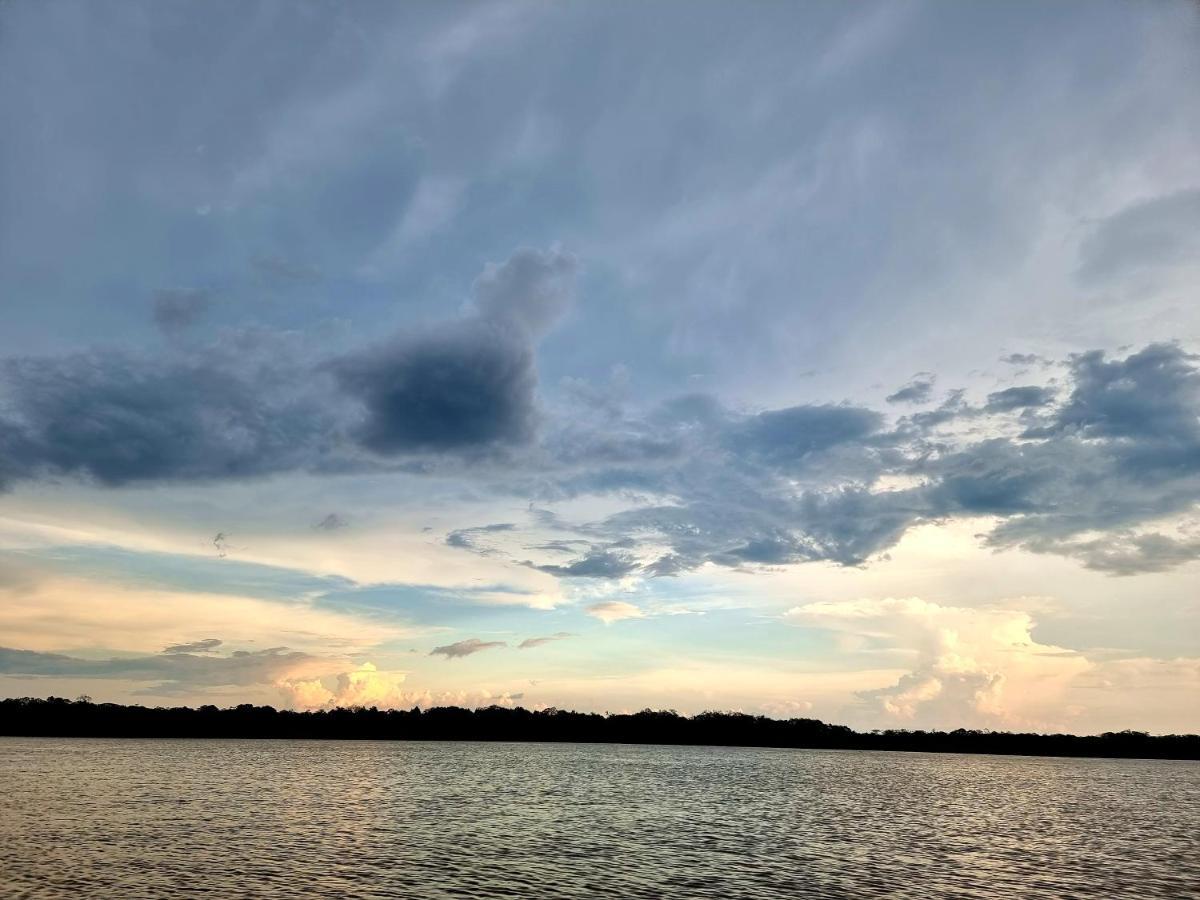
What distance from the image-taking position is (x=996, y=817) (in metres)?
104

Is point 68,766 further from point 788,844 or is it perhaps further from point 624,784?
point 788,844

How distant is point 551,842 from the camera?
66562 mm

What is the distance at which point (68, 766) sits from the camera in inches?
5901

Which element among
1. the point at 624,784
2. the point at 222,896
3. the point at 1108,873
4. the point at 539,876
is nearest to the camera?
the point at 222,896

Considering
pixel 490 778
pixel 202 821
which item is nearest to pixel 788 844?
pixel 202 821

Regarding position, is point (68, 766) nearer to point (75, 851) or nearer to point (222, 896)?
point (75, 851)

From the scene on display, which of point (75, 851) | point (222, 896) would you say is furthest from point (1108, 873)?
point (75, 851)

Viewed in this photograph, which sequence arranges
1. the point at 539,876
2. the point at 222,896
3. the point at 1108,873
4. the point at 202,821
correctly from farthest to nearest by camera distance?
the point at 202,821
the point at 1108,873
the point at 539,876
the point at 222,896

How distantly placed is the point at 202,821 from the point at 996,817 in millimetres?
90581

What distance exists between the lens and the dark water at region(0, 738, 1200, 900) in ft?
161

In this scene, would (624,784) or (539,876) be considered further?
(624,784)

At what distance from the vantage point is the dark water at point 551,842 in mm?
49219

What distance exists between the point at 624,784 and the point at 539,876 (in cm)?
9326

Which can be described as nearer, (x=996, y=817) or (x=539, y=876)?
(x=539, y=876)
